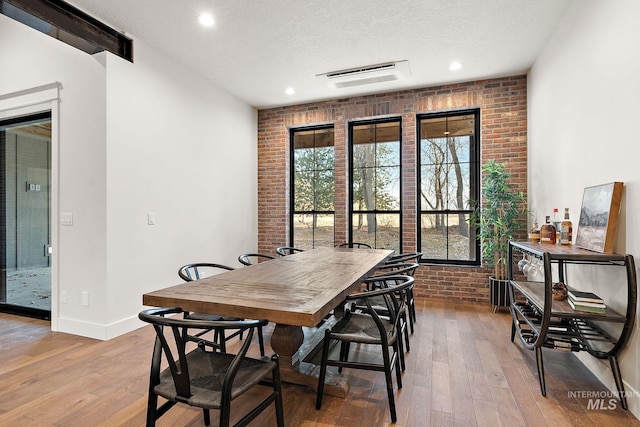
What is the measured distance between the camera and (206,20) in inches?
118

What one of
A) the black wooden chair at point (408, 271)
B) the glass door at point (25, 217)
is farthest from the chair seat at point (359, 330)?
the glass door at point (25, 217)

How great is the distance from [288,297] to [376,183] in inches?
140

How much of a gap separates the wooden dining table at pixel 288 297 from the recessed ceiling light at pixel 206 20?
228cm

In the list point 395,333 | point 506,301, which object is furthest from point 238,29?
point 506,301

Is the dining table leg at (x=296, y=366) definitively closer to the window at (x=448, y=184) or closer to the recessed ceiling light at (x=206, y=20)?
the recessed ceiling light at (x=206, y=20)

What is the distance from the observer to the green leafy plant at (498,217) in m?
3.78

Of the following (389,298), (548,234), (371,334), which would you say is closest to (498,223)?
(548,234)

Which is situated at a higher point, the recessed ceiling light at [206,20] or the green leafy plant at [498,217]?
the recessed ceiling light at [206,20]

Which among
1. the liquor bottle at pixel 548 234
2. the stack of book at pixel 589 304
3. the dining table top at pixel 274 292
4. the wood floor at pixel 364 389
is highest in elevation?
the liquor bottle at pixel 548 234

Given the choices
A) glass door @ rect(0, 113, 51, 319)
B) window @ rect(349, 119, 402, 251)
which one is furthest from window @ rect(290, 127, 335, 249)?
glass door @ rect(0, 113, 51, 319)

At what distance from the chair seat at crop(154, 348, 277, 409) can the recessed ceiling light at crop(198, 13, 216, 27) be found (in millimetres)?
2797

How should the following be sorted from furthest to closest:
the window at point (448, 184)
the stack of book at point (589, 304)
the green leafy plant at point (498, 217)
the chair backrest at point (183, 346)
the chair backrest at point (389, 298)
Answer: the window at point (448, 184) < the green leafy plant at point (498, 217) < the stack of book at point (589, 304) < the chair backrest at point (389, 298) < the chair backrest at point (183, 346)

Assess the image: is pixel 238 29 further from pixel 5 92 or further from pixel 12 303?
pixel 12 303

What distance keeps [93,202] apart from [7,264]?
191cm
